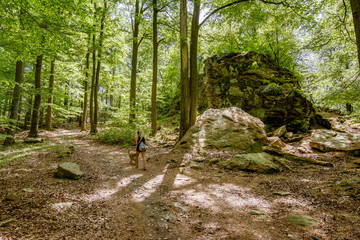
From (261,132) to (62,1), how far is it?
10504 millimetres

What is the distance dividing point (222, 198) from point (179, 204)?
1.09 m

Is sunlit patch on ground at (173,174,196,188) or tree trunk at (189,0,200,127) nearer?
sunlit patch on ground at (173,174,196,188)

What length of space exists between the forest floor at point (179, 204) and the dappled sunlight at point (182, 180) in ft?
0.10

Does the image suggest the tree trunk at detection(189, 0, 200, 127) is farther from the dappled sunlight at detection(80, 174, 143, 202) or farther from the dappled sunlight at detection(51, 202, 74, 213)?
the dappled sunlight at detection(51, 202, 74, 213)

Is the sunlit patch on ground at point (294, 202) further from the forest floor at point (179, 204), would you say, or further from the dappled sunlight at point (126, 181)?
the dappled sunlight at point (126, 181)

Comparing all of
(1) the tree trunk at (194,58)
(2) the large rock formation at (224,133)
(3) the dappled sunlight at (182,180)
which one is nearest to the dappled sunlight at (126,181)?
(3) the dappled sunlight at (182,180)

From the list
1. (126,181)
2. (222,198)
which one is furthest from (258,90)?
(126,181)

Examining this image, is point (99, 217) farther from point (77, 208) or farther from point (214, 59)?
point (214, 59)

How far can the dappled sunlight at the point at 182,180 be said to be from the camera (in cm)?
519

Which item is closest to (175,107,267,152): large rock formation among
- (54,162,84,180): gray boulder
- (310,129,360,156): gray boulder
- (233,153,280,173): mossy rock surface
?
(233,153,280,173): mossy rock surface

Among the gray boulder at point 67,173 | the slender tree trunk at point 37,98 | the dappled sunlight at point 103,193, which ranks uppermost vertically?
the slender tree trunk at point 37,98

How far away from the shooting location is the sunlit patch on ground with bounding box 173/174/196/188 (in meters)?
5.19

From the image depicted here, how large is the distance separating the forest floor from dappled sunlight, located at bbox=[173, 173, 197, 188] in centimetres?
3

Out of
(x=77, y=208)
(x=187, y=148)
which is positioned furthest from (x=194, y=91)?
(x=77, y=208)
